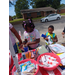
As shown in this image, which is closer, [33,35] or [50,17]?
[33,35]

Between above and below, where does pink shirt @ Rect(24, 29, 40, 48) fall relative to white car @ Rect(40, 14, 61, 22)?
below

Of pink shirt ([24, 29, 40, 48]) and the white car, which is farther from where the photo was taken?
the white car

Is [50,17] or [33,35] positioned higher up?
[50,17]

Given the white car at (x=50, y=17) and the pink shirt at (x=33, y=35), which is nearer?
the pink shirt at (x=33, y=35)

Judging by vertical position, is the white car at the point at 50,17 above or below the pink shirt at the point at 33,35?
above
